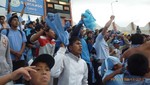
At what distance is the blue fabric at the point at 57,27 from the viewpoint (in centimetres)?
518

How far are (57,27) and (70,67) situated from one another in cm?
77

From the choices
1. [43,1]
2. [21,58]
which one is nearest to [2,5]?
[21,58]

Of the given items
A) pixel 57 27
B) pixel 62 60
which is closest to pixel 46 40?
pixel 57 27

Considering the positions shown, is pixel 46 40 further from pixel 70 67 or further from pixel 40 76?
pixel 40 76

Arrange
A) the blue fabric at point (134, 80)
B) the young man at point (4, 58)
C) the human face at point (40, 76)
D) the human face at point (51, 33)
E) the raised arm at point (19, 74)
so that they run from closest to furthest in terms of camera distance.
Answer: the raised arm at point (19, 74) < the human face at point (40, 76) < the blue fabric at point (134, 80) < the young man at point (4, 58) < the human face at point (51, 33)

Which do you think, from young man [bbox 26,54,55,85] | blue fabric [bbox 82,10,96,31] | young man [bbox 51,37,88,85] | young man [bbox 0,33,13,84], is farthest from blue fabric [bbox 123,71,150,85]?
blue fabric [bbox 82,10,96,31]

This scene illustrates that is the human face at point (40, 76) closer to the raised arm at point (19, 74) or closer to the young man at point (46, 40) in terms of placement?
the raised arm at point (19, 74)

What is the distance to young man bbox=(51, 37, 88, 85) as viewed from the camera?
4824mm

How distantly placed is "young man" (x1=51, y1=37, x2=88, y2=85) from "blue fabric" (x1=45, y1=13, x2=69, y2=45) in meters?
0.15

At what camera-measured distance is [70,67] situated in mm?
4945

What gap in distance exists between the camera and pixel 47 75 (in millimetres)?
3324

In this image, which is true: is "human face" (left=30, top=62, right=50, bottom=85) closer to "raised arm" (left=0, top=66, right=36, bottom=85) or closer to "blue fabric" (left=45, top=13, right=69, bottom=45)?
"raised arm" (left=0, top=66, right=36, bottom=85)

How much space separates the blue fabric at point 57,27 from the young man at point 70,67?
15 cm

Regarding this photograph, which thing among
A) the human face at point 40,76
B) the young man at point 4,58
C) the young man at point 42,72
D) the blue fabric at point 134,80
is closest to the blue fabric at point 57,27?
the young man at point 4,58
